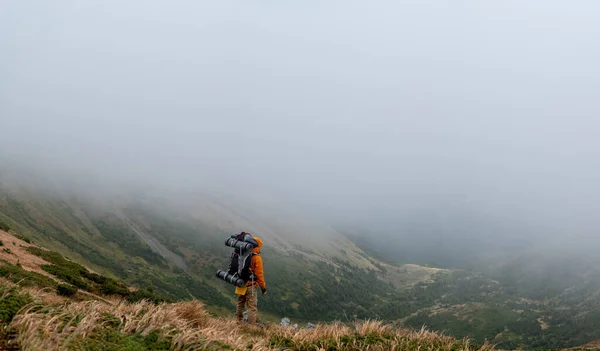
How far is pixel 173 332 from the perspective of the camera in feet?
27.0

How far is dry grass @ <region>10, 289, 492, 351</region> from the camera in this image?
6652 millimetres

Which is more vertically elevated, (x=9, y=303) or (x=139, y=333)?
(x=9, y=303)

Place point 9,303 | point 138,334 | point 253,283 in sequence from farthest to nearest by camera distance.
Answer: point 253,283 → point 138,334 → point 9,303

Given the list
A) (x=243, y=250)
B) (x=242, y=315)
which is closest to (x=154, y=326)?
(x=243, y=250)

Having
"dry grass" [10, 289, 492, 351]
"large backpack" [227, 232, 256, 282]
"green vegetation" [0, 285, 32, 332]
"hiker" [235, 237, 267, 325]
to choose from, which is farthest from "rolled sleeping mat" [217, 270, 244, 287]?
"green vegetation" [0, 285, 32, 332]

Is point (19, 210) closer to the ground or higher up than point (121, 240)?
higher up

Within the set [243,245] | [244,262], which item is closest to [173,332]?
[243,245]

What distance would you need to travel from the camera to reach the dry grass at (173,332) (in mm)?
6652

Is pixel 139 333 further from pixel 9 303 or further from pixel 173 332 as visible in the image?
pixel 9 303

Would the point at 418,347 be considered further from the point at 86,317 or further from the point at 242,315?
the point at 242,315

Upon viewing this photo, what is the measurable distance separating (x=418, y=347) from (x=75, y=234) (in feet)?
621

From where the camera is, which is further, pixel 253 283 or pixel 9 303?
pixel 253 283

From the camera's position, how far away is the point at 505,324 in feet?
563

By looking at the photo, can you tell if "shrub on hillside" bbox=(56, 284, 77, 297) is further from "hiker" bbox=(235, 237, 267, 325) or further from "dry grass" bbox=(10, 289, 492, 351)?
"hiker" bbox=(235, 237, 267, 325)
